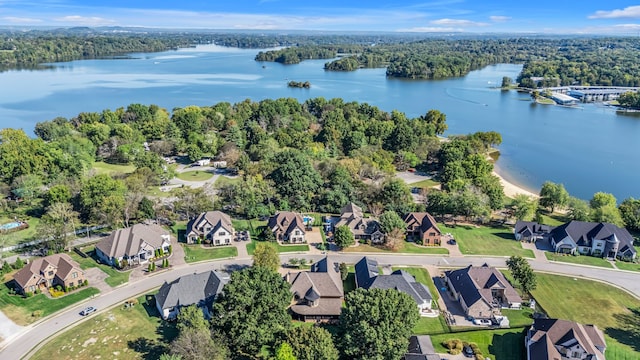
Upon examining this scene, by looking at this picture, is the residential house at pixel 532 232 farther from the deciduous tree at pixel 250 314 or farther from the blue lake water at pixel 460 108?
the deciduous tree at pixel 250 314

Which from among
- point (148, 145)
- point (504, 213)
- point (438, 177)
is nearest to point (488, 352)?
point (504, 213)

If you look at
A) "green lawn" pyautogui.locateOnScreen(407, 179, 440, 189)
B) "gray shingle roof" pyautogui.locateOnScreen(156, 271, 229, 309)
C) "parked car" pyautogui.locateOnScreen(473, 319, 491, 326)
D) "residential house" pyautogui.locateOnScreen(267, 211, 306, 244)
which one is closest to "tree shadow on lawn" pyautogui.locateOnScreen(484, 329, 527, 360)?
"parked car" pyautogui.locateOnScreen(473, 319, 491, 326)

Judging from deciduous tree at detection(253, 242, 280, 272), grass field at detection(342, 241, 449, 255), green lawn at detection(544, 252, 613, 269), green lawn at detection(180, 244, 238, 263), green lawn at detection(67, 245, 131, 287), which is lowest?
green lawn at detection(67, 245, 131, 287)

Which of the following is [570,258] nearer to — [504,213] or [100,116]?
[504,213]

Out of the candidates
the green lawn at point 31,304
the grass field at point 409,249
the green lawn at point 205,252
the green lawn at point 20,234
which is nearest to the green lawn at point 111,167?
the green lawn at point 20,234

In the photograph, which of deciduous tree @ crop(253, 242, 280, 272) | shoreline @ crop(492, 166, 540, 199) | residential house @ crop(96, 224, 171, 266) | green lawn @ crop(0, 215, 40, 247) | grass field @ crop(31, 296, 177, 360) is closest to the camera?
grass field @ crop(31, 296, 177, 360)

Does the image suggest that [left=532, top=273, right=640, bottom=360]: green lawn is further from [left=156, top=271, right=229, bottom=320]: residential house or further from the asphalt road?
[left=156, top=271, right=229, bottom=320]: residential house
